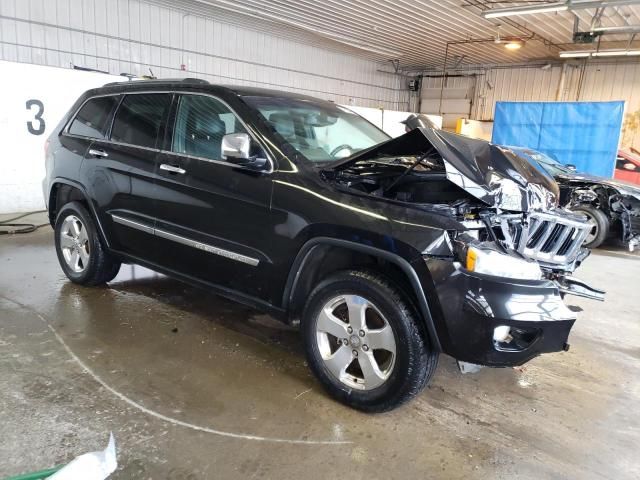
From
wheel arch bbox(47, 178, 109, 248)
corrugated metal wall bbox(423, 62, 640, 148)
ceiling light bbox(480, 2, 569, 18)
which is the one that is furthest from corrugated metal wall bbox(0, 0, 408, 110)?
wheel arch bbox(47, 178, 109, 248)

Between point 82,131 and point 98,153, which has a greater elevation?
point 82,131

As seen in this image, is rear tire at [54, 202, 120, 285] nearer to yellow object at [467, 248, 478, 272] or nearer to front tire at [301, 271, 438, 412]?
front tire at [301, 271, 438, 412]

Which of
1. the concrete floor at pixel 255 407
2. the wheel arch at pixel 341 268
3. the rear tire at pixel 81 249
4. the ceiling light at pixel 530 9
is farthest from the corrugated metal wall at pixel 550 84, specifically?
the rear tire at pixel 81 249

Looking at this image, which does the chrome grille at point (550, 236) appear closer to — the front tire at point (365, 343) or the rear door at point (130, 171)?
the front tire at point (365, 343)

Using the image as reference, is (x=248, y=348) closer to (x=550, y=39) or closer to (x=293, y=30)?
(x=293, y=30)

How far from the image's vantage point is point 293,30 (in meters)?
13.4

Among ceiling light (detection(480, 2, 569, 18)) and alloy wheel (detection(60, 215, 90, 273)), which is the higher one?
ceiling light (detection(480, 2, 569, 18))

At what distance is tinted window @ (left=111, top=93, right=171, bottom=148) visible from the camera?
3.26 meters

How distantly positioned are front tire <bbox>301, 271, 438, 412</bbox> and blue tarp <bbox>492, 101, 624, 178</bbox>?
10.3 meters

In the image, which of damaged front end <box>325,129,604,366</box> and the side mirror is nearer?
damaged front end <box>325,129,604,366</box>

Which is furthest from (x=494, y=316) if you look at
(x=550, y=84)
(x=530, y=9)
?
(x=550, y=84)

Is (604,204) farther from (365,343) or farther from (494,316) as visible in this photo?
(365,343)

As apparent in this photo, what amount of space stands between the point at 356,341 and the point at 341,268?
0.40 metres

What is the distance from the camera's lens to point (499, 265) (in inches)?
83.9
